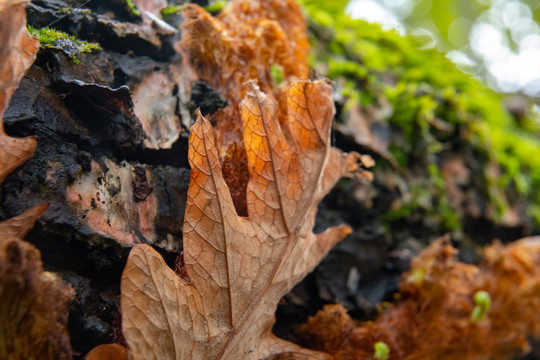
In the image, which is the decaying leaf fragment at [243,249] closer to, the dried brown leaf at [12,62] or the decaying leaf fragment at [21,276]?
the decaying leaf fragment at [21,276]

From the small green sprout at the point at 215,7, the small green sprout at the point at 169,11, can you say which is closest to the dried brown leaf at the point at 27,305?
Result: the small green sprout at the point at 169,11

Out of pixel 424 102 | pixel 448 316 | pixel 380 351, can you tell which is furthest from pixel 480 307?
pixel 424 102

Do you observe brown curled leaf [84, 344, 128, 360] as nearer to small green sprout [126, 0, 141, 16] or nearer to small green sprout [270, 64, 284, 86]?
small green sprout [270, 64, 284, 86]

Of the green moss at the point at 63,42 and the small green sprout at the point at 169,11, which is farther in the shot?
the small green sprout at the point at 169,11

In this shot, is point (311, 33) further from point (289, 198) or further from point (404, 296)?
point (404, 296)

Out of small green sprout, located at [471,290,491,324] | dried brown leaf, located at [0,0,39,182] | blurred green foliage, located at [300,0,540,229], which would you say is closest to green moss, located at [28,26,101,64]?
dried brown leaf, located at [0,0,39,182]

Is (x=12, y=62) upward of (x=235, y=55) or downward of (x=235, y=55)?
upward

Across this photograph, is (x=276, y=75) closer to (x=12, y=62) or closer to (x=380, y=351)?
(x=12, y=62)
